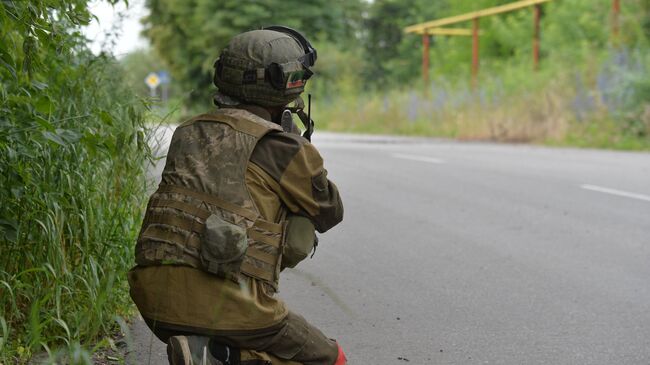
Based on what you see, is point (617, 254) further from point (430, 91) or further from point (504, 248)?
point (430, 91)

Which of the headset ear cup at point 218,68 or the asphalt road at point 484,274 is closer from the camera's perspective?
the headset ear cup at point 218,68

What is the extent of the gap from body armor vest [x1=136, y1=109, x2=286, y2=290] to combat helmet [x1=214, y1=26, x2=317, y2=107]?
0.08m

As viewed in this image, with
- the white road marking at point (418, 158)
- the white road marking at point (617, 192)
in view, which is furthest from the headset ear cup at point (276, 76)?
the white road marking at point (418, 158)

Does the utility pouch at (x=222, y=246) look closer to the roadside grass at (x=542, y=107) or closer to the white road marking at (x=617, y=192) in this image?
the white road marking at (x=617, y=192)

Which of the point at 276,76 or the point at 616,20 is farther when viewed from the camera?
the point at 616,20

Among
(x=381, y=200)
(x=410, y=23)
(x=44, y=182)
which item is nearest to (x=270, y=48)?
(x=44, y=182)

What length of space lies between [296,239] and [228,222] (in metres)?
0.24

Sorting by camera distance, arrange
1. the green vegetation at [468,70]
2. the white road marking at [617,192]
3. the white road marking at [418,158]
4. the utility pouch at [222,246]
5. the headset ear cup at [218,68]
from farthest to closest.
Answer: the green vegetation at [468,70]
the white road marking at [418,158]
the white road marking at [617,192]
the headset ear cup at [218,68]
the utility pouch at [222,246]

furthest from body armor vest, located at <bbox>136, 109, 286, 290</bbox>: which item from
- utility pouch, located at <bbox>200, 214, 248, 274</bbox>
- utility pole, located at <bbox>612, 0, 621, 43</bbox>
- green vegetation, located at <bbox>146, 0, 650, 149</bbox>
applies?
utility pole, located at <bbox>612, 0, 621, 43</bbox>

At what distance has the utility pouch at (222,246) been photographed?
2.98 meters

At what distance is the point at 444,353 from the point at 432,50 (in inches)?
2289

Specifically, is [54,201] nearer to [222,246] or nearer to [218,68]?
[218,68]

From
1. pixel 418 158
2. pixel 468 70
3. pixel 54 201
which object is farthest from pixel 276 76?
pixel 468 70

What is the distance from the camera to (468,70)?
43.6 meters
